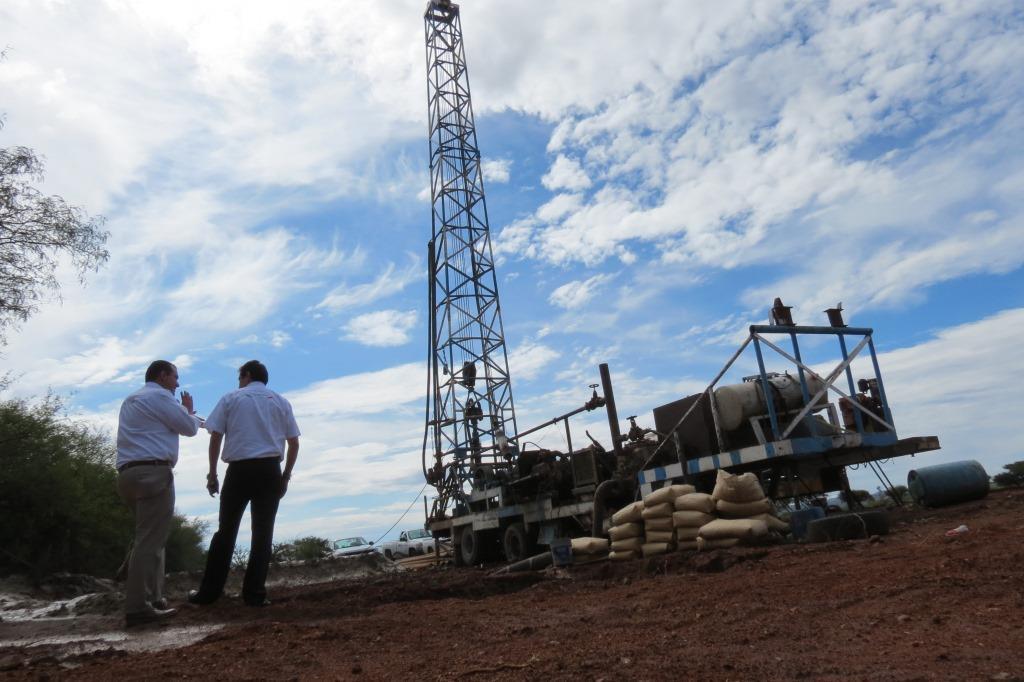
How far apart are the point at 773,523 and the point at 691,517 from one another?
747 millimetres

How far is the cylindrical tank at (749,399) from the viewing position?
29.5ft

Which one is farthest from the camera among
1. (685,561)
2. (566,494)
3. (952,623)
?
(566,494)

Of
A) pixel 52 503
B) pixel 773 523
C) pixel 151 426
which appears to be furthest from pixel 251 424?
pixel 52 503

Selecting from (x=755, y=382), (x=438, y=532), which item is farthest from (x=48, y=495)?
(x=755, y=382)

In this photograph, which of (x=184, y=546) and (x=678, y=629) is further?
(x=184, y=546)

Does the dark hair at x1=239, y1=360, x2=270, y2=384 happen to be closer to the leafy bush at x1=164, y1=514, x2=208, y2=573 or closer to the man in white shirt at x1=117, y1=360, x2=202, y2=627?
the man in white shirt at x1=117, y1=360, x2=202, y2=627

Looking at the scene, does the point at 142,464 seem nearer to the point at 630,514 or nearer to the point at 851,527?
the point at 630,514

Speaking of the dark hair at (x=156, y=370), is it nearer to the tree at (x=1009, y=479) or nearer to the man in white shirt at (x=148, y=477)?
the man in white shirt at (x=148, y=477)

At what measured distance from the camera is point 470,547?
570 inches

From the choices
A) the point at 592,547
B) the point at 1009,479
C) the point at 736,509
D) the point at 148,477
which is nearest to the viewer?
the point at 148,477

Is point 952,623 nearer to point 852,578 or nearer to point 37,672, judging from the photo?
point 852,578

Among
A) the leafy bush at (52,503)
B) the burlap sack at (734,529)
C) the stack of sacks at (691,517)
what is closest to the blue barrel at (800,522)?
the burlap sack at (734,529)

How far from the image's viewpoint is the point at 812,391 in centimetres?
928

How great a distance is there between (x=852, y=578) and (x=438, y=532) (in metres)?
12.8
